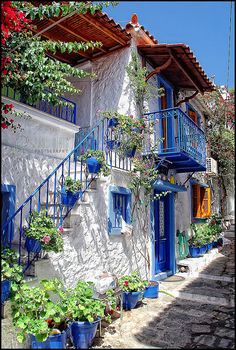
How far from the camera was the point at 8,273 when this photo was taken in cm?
353

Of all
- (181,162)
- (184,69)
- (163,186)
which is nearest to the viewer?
(163,186)

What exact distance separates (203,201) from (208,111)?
4.05 metres

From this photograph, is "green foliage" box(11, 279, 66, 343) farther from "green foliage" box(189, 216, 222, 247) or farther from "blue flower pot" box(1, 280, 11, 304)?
"green foliage" box(189, 216, 222, 247)

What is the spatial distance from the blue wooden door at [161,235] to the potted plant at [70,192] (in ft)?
13.3

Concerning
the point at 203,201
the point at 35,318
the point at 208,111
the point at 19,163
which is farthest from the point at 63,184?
the point at 208,111

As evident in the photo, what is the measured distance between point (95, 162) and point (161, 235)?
14.3ft

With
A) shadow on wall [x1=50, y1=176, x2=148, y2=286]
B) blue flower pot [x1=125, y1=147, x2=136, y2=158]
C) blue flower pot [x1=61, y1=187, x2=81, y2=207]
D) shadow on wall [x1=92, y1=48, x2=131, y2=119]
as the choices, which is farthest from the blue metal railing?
blue flower pot [x1=61, y1=187, x2=81, y2=207]

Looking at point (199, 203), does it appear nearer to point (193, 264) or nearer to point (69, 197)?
point (193, 264)

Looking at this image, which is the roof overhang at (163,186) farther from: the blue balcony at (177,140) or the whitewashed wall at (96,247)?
the whitewashed wall at (96,247)

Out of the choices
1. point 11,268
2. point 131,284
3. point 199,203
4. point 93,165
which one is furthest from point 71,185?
point 199,203

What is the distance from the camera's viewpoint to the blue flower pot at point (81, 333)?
4090 mm

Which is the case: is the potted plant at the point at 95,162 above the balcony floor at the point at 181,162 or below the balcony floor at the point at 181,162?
below

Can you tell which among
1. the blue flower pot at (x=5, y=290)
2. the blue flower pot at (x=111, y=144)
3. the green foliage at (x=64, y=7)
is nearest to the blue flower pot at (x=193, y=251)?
the blue flower pot at (x=111, y=144)

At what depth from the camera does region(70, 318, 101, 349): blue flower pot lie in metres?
4.09
